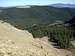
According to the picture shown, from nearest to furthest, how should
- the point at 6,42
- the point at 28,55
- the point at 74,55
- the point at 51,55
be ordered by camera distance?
1. the point at 28,55
2. the point at 6,42
3. the point at 51,55
4. the point at 74,55

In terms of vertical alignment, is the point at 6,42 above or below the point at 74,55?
above

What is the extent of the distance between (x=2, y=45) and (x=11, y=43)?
155 centimetres

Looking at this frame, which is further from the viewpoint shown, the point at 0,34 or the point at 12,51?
the point at 0,34

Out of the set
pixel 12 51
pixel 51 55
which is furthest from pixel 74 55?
pixel 12 51

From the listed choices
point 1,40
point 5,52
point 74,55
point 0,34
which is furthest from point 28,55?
point 74,55

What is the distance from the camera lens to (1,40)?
1872 centimetres

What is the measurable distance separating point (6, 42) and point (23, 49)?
190 cm

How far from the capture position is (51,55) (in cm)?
1994

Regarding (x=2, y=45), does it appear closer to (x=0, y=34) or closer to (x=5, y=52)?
(x=5, y=52)

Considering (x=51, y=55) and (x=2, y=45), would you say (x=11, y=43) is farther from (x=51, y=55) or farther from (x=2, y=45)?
(x=51, y=55)

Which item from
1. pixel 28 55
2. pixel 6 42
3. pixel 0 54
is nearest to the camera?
pixel 0 54

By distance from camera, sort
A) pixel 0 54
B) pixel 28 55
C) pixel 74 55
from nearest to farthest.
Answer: pixel 0 54
pixel 28 55
pixel 74 55

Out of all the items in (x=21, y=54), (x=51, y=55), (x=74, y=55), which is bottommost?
(x=74, y=55)

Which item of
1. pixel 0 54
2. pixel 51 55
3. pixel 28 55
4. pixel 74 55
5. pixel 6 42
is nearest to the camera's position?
pixel 0 54
